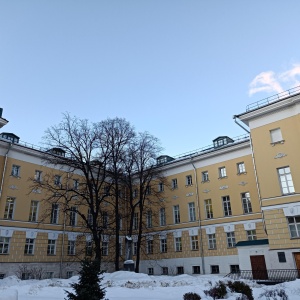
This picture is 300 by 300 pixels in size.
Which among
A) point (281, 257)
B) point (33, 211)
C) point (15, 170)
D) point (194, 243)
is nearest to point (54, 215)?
point (33, 211)

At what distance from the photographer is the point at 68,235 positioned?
3172 centimetres

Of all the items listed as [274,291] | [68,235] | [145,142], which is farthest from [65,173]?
[274,291]

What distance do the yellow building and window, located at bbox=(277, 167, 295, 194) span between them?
2.8 inches

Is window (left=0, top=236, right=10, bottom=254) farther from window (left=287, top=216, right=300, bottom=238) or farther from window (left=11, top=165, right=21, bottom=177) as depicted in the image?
window (left=287, top=216, right=300, bottom=238)

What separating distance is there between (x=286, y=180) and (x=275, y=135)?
3.83 m

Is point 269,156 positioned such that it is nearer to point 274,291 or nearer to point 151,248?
point 274,291

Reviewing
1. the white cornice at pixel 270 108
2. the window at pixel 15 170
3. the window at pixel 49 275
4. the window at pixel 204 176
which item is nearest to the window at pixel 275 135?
the white cornice at pixel 270 108

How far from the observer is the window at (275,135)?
78.8ft

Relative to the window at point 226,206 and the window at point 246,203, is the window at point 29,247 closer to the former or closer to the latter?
the window at point 226,206

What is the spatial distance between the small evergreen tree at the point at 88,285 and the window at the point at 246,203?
881 inches

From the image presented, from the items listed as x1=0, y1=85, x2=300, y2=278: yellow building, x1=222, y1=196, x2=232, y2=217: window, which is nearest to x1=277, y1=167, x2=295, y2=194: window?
x1=0, y1=85, x2=300, y2=278: yellow building

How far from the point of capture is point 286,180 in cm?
2289

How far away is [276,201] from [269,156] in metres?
3.63

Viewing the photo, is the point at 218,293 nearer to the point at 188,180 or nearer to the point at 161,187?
the point at 188,180
